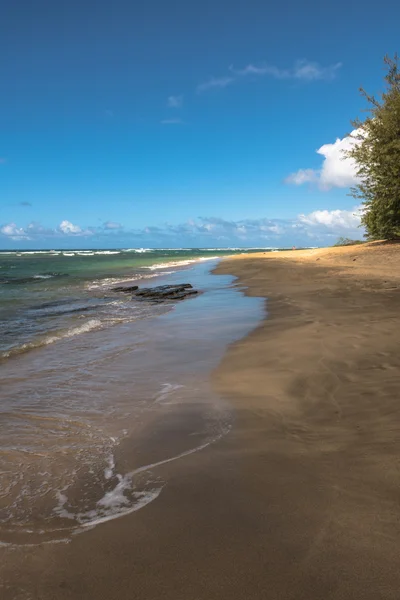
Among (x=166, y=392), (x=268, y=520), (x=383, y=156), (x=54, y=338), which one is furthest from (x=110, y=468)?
(x=383, y=156)

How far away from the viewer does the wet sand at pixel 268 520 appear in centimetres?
191

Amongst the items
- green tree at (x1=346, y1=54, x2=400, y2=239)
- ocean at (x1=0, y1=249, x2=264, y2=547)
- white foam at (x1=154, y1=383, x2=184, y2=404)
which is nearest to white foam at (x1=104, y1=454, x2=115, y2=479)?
ocean at (x1=0, y1=249, x2=264, y2=547)

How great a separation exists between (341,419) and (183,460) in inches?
69.0

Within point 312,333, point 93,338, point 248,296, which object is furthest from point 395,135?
point 93,338

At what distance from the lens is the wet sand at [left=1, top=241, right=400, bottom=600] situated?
6.25 ft

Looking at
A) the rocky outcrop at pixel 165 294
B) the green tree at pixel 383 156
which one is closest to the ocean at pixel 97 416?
the rocky outcrop at pixel 165 294

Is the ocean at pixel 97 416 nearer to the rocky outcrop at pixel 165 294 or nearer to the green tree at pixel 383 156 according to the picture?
the rocky outcrop at pixel 165 294

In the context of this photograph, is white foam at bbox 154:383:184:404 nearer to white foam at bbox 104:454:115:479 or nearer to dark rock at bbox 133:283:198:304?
white foam at bbox 104:454:115:479

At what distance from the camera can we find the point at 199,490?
2.74 m

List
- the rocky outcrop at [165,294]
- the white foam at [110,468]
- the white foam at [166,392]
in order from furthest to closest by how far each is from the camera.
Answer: the rocky outcrop at [165,294]
the white foam at [166,392]
the white foam at [110,468]

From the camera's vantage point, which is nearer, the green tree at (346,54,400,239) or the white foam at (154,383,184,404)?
the white foam at (154,383,184,404)

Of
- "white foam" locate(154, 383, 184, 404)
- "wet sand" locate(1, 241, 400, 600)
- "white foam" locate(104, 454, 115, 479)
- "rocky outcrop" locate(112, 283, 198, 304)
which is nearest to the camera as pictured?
"wet sand" locate(1, 241, 400, 600)

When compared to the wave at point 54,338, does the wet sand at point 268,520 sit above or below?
below

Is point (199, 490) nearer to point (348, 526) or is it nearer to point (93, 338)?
point (348, 526)
